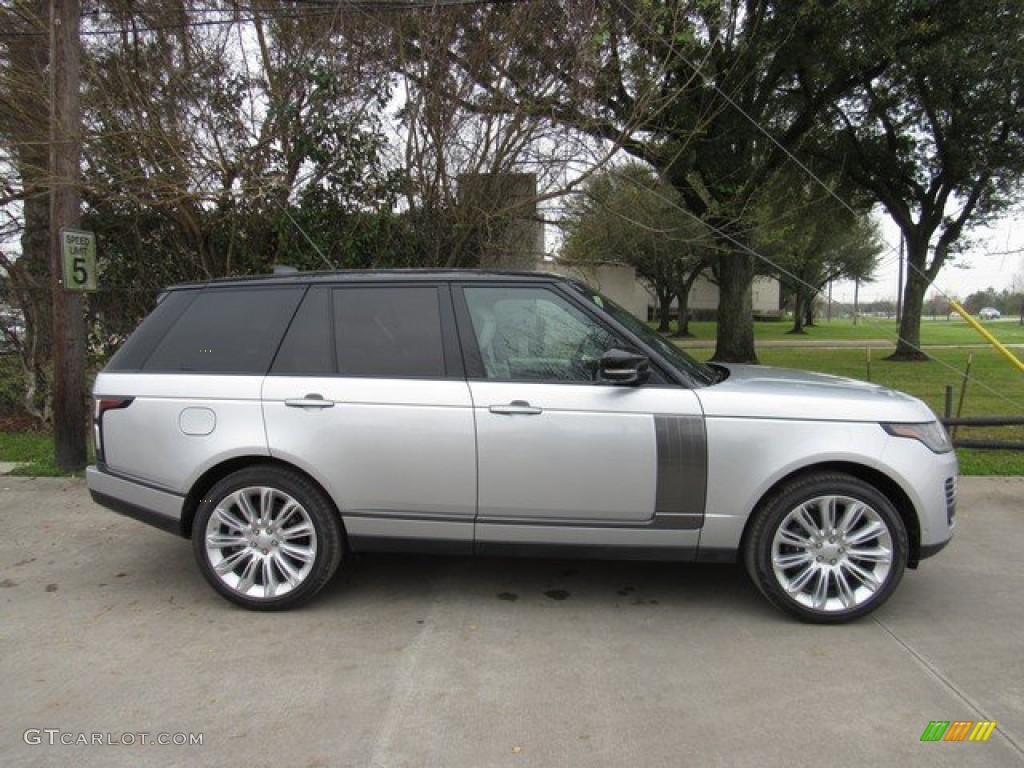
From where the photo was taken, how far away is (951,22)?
11766 millimetres

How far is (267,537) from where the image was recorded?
12.7ft

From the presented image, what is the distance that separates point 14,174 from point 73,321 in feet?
8.38

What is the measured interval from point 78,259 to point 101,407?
3.52m

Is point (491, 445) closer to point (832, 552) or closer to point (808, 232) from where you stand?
point (832, 552)

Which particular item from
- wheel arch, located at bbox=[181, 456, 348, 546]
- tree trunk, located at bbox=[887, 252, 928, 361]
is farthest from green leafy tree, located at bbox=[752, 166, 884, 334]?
wheel arch, located at bbox=[181, 456, 348, 546]

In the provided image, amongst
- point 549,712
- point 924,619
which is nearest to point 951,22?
point 924,619

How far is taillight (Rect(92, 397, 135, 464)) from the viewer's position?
404cm

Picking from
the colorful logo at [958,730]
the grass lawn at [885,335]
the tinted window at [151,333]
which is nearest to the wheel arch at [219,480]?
the tinted window at [151,333]

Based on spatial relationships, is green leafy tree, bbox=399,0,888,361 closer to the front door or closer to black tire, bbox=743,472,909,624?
the front door

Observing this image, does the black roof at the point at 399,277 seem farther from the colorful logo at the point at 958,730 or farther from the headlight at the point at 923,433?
the colorful logo at the point at 958,730

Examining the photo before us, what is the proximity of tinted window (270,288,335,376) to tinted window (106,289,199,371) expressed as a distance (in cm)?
73

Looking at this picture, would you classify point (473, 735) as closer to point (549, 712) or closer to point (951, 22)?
point (549, 712)

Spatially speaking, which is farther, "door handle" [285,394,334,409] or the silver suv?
"door handle" [285,394,334,409]

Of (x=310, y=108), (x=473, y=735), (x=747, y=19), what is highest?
(x=747, y=19)
